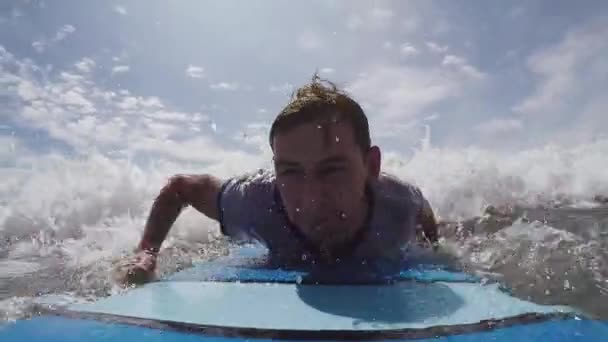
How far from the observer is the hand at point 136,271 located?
168 centimetres

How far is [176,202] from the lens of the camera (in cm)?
239

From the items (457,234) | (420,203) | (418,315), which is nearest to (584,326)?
(418,315)

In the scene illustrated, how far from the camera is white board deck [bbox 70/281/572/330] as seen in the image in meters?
1.18

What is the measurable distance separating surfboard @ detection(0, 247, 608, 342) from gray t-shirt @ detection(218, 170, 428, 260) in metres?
0.37

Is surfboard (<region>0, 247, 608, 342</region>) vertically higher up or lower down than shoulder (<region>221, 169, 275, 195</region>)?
lower down

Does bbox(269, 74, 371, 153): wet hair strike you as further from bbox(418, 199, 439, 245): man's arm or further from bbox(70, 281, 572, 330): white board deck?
bbox(418, 199, 439, 245): man's arm

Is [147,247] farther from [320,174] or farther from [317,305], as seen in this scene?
[317,305]

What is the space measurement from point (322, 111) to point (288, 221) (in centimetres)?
55

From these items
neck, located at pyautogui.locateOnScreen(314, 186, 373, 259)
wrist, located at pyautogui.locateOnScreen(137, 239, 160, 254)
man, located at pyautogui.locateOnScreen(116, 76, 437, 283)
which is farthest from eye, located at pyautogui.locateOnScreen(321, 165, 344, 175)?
Answer: wrist, located at pyautogui.locateOnScreen(137, 239, 160, 254)

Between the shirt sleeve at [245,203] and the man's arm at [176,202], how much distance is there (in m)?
0.08

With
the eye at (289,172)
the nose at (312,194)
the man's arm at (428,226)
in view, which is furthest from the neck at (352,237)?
the man's arm at (428,226)

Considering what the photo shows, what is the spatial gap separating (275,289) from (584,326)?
2.96 ft

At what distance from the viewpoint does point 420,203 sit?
8.38 feet

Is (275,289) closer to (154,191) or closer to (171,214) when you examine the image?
(171,214)
